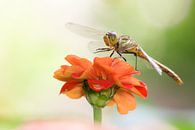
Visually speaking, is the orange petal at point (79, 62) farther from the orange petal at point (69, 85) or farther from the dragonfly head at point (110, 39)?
the dragonfly head at point (110, 39)

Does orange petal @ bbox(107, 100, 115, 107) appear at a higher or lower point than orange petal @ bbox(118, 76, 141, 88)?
lower

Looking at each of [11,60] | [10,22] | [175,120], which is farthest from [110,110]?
[10,22]

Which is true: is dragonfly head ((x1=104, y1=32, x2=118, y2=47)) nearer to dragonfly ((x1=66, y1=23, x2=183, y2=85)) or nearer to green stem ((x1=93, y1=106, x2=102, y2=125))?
dragonfly ((x1=66, y1=23, x2=183, y2=85))

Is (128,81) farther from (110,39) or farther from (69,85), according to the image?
(110,39)

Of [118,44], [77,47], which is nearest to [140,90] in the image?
[118,44]

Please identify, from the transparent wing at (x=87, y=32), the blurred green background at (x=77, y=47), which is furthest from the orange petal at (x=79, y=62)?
the blurred green background at (x=77, y=47)

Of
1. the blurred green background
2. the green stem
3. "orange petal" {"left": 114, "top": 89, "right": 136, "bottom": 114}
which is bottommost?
the green stem

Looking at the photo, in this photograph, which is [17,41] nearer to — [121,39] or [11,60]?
[11,60]

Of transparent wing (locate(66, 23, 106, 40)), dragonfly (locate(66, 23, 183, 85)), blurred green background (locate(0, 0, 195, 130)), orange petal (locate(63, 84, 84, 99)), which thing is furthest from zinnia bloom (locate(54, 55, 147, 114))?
blurred green background (locate(0, 0, 195, 130))
